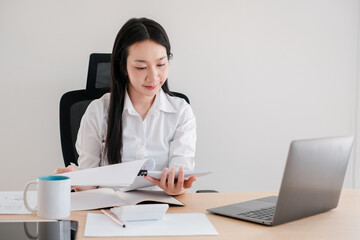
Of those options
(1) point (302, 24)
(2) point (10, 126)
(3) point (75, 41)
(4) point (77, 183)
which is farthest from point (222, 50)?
(4) point (77, 183)

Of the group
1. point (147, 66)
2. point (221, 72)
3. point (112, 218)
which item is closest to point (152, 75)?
point (147, 66)

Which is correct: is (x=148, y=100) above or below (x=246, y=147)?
above

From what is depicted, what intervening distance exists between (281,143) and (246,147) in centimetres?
22

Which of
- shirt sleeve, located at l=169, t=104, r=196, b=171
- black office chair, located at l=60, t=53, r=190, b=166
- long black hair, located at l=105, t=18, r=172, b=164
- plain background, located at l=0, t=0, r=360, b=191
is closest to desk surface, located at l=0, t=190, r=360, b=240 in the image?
shirt sleeve, located at l=169, t=104, r=196, b=171

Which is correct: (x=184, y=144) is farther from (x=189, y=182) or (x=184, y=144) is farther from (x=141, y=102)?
(x=189, y=182)

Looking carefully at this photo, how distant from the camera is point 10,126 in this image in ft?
7.84

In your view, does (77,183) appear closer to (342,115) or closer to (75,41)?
(75,41)

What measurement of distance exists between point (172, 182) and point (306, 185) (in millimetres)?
397

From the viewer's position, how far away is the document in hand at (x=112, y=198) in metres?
1.22

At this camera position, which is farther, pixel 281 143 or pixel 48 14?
pixel 281 143

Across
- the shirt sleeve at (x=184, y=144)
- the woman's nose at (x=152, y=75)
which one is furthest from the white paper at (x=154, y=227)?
the woman's nose at (x=152, y=75)

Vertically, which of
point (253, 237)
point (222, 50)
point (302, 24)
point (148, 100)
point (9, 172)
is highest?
point (302, 24)

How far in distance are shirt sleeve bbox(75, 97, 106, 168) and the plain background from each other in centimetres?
74

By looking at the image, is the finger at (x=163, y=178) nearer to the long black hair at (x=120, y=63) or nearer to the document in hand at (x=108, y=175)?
the document in hand at (x=108, y=175)
